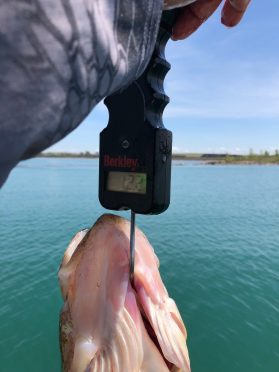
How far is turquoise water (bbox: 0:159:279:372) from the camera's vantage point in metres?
4.60

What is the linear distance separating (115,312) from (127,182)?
0.50m

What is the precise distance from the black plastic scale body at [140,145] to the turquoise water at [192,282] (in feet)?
12.0

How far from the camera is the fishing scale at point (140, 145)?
120cm

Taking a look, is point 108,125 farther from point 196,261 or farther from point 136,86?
point 196,261

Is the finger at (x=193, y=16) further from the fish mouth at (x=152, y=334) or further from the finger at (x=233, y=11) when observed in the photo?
the fish mouth at (x=152, y=334)

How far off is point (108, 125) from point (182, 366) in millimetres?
913

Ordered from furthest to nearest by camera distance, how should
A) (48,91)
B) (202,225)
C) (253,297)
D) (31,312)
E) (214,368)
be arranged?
(202,225), (253,297), (31,312), (214,368), (48,91)

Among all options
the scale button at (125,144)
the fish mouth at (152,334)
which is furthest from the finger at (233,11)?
the fish mouth at (152,334)

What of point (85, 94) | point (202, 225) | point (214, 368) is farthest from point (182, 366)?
point (202, 225)

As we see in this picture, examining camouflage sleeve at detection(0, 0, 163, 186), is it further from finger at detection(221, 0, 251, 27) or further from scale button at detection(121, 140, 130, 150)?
finger at detection(221, 0, 251, 27)

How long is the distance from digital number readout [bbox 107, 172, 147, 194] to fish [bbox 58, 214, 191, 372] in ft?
0.71

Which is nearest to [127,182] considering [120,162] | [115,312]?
[120,162]

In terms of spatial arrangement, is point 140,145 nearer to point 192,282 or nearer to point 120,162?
point 120,162

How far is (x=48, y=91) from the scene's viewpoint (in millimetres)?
481
